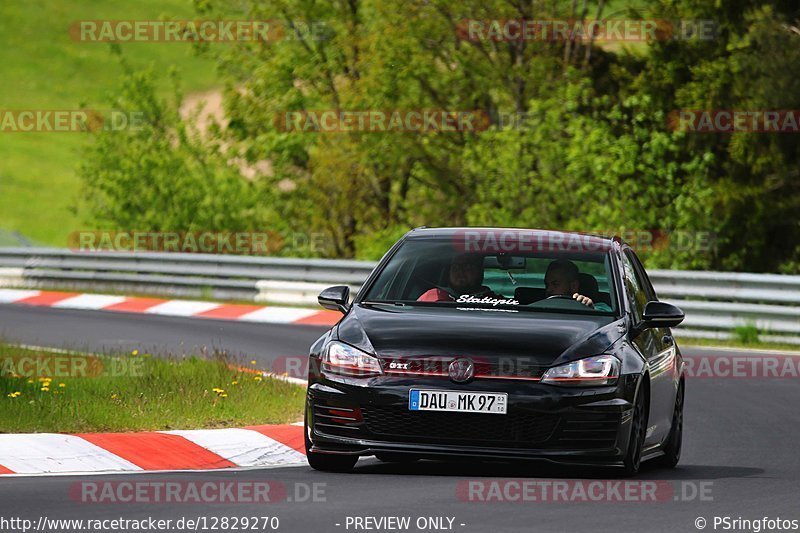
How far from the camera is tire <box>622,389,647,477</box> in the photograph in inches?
381

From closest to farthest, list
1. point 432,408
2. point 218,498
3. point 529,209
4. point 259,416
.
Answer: point 218,498 → point 432,408 → point 259,416 → point 529,209

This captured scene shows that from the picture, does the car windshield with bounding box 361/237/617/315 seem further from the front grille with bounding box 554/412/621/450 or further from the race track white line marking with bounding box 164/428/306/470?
the race track white line marking with bounding box 164/428/306/470

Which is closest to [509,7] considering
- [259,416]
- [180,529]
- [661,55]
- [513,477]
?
[661,55]

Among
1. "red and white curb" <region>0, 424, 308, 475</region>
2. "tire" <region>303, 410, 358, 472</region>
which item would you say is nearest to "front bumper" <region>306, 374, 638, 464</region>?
"tire" <region>303, 410, 358, 472</region>

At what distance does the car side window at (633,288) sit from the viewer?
1070 cm

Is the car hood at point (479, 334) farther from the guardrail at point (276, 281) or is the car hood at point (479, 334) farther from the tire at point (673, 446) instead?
the guardrail at point (276, 281)

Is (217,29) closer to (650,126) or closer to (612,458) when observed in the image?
(650,126)

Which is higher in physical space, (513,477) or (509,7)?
(509,7)

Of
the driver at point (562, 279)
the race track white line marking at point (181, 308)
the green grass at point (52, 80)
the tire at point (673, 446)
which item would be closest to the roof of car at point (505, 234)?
the driver at point (562, 279)

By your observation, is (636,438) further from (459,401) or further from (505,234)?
(505,234)

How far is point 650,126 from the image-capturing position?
30250 mm

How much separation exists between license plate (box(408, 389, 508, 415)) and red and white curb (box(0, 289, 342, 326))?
1429 cm

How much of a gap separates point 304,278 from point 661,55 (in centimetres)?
844

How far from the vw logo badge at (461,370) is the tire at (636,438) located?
0.98 meters
